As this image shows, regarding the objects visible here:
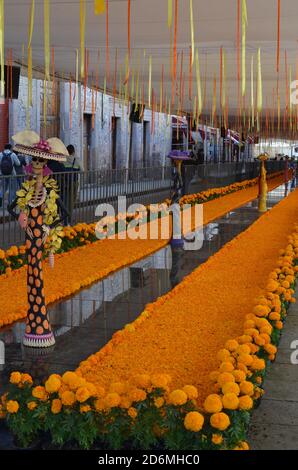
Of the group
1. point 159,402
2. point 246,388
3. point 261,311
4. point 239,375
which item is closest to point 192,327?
→ point 261,311

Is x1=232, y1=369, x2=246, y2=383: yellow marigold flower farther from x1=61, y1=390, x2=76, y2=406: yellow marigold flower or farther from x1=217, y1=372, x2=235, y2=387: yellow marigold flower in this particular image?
x1=61, y1=390, x2=76, y2=406: yellow marigold flower

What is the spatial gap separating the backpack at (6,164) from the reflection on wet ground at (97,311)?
18.1 ft

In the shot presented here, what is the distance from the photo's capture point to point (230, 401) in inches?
146

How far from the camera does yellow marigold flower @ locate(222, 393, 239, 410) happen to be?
3.71 meters

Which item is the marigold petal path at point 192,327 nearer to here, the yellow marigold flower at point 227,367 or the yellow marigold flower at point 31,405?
the yellow marigold flower at point 227,367

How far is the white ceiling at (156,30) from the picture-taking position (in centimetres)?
1100

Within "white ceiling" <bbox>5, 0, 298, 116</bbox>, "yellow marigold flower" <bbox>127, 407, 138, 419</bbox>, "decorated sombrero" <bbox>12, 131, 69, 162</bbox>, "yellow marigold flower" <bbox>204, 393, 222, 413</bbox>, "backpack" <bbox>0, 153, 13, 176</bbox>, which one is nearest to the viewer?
"yellow marigold flower" <bbox>204, 393, 222, 413</bbox>

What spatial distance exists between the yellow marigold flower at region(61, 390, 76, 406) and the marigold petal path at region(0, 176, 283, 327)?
2.70m

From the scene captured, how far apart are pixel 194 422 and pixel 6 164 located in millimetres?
12741

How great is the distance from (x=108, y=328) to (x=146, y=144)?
95.2 feet

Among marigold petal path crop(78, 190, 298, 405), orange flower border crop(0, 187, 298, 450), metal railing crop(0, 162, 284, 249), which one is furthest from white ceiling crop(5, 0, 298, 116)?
orange flower border crop(0, 187, 298, 450)

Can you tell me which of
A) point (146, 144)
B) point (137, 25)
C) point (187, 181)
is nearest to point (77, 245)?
point (137, 25)

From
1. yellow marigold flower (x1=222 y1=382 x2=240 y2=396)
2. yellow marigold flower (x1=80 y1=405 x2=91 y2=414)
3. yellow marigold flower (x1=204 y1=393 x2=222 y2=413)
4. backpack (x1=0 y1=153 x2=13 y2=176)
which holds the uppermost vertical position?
backpack (x1=0 y1=153 x2=13 y2=176)

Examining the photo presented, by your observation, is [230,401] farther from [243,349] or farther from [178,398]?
[243,349]
